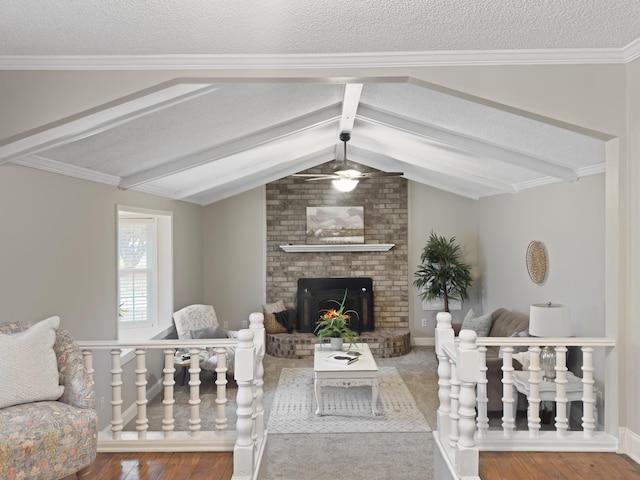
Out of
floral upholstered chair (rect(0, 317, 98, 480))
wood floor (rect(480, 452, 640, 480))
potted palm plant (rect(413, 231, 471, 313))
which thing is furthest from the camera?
potted palm plant (rect(413, 231, 471, 313))

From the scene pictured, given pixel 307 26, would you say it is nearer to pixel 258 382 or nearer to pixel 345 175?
pixel 258 382

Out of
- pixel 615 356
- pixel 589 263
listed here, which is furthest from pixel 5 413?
pixel 589 263

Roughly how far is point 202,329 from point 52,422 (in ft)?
13.0

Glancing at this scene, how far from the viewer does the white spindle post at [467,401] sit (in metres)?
2.73

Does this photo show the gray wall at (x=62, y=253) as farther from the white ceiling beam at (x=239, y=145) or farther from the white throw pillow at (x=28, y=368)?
the white throw pillow at (x=28, y=368)

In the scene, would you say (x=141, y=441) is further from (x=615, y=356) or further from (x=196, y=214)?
(x=196, y=214)

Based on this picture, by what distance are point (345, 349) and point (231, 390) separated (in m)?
1.46

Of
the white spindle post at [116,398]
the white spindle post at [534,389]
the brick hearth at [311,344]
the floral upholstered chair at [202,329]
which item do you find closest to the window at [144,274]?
the floral upholstered chair at [202,329]

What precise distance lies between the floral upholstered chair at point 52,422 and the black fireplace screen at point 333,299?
17.8 ft

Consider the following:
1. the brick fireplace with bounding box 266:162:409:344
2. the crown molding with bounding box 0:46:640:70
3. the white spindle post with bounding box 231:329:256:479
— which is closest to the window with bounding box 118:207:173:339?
the brick fireplace with bounding box 266:162:409:344

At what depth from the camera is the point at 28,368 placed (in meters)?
2.72

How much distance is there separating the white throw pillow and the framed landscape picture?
19.2 feet

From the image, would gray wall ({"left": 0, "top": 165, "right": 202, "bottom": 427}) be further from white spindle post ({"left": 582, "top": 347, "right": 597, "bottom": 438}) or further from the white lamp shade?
the white lamp shade

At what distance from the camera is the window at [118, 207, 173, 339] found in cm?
641
